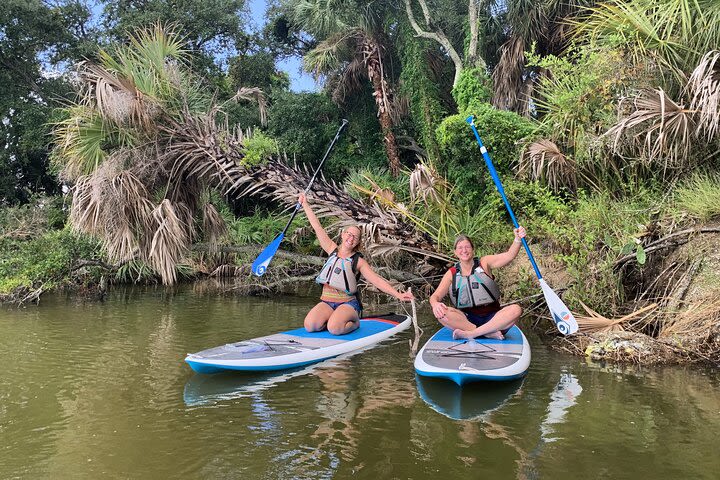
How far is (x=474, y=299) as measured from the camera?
6.30 m

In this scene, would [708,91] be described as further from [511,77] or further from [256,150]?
[511,77]

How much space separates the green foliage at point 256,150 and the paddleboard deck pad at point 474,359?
17.4ft

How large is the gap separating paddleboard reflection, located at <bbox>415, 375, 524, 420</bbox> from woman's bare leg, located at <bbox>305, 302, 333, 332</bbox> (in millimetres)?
1516

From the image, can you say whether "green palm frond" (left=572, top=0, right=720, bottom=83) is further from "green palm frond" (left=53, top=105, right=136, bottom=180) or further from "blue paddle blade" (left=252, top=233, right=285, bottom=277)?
"green palm frond" (left=53, top=105, right=136, bottom=180)

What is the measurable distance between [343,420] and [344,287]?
2350 millimetres

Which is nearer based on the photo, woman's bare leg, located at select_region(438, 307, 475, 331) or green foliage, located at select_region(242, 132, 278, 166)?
woman's bare leg, located at select_region(438, 307, 475, 331)

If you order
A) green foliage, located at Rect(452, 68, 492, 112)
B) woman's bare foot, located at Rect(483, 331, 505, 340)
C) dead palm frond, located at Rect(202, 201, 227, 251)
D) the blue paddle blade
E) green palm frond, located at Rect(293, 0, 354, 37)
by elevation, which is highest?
green palm frond, located at Rect(293, 0, 354, 37)

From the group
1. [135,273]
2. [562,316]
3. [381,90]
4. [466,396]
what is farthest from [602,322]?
[381,90]

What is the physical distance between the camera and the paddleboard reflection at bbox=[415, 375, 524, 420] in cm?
472

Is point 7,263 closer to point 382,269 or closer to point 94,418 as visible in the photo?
point 382,269

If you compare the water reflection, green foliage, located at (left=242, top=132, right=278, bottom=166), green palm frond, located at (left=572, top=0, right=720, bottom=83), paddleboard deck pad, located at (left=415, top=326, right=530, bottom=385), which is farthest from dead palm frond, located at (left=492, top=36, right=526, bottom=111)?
the water reflection

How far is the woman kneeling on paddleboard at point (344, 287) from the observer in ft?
21.8

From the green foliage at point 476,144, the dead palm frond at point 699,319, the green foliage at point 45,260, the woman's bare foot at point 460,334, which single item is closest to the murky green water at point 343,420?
the dead palm frond at point 699,319

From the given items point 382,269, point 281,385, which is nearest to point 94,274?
point 382,269
